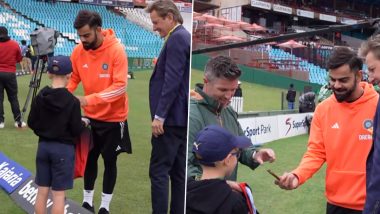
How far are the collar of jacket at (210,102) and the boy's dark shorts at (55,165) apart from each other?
3.18 feet

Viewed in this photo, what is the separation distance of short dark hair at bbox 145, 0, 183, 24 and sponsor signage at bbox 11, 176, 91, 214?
2.99 ft

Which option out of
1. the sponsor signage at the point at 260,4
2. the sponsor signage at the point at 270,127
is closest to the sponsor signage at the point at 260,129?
the sponsor signage at the point at 270,127

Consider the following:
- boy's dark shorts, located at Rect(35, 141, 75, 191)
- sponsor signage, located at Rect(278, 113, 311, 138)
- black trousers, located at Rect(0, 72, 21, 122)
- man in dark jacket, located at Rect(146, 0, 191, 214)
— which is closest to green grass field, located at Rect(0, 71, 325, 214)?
sponsor signage, located at Rect(278, 113, 311, 138)

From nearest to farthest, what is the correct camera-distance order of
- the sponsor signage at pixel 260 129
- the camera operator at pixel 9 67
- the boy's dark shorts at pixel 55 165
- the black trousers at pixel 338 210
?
the black trousers at pixel 338 210
the sponsor signage at pixel 260 129
the boy's dark shorts at pixel 55 165
the camera operator at pixel 9 67

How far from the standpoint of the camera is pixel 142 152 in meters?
3.46

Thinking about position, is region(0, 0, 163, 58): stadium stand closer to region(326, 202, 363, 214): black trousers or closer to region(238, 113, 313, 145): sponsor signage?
region(238, 113, 313, 145): sponsor signage

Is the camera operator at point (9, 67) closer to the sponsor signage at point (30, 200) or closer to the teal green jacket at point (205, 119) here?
the sponsor signage at point (30, 200)

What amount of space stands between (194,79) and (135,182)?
167 centimetres

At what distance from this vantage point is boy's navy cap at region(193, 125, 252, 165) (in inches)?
37.0

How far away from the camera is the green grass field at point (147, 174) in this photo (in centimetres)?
146

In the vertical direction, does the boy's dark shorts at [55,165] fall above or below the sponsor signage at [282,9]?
below

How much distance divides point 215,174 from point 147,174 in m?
1.92

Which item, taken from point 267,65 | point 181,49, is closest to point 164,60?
point 181,49

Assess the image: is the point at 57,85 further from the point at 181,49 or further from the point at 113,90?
the point at 181,49
